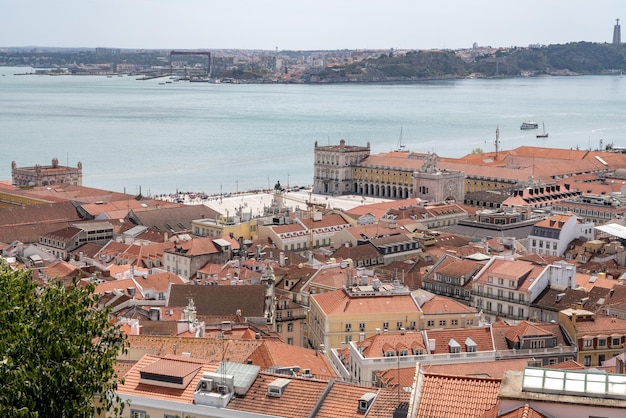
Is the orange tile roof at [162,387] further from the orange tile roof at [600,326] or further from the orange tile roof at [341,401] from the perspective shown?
the orange tile roof at [600,326]

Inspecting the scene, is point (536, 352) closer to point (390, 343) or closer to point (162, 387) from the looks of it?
point (390, 343)

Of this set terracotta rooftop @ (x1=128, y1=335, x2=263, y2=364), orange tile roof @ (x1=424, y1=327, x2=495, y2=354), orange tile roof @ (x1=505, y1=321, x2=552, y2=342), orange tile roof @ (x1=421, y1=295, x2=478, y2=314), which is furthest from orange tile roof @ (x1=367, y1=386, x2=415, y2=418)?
orange tile roof @ (x1=421, y1=295, x2=478, y2=314)

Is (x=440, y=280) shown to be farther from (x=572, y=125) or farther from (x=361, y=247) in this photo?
(x=572, y=125)

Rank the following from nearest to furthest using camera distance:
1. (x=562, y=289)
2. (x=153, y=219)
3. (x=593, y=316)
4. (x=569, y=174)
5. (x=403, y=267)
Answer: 1. (x=593, y=316)
2. (x=562, y=289)
3. (x=403, y=267)
4. (x=153, y=219)
5. (x=569, y=174)

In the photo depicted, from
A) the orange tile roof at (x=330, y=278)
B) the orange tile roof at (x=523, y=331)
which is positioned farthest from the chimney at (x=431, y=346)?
the orange tile roof at (x=330, y=278)

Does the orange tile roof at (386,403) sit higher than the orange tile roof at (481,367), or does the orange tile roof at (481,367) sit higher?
the orange tile roof at (386,403)

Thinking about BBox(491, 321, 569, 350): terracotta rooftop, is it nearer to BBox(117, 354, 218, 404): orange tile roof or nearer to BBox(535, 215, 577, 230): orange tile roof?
BBox(117, 354, 218, 404): orange tile roof

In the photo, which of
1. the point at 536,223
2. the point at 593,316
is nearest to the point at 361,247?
the point at 536,223
